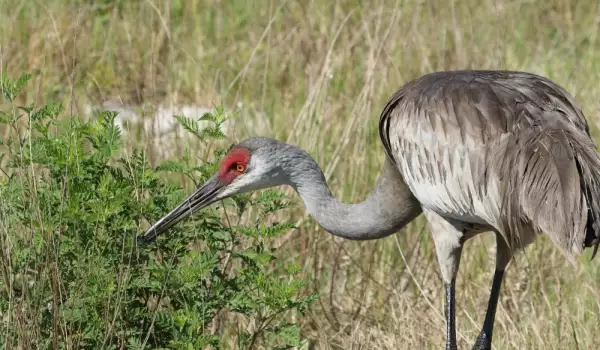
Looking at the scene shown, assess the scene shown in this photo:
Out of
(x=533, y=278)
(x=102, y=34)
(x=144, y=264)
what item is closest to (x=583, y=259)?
(x=533, y=278)

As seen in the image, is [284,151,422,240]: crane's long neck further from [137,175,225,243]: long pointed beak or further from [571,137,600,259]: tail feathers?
[571,137,600,259]: tail feathers

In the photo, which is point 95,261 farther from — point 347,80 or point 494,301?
point 347,80

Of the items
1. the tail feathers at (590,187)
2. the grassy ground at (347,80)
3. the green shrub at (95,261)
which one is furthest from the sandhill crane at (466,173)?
the grassy ground at (347,80)

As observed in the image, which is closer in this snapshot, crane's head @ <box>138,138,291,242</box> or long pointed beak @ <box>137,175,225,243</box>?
long pointed beak @ <box>137,175,225,243</box>

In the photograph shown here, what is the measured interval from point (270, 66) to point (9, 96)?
158 inches

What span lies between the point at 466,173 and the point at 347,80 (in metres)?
2.98

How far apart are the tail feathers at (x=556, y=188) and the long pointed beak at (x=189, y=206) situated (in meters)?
1.33

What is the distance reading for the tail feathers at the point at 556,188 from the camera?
4262 mm

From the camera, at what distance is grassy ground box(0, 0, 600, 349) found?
5617mm

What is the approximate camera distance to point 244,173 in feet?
16.9

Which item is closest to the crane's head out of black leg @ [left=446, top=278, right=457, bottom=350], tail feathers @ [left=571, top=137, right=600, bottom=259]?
black leg @ [left=446, top=278, right=457, bottom=350]

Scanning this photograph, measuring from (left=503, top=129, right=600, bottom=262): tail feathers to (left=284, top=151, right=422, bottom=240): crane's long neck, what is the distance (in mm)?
710

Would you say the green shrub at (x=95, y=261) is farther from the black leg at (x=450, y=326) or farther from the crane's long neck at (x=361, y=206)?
the black leg at (x=450, y=326)

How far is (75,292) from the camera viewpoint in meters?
4.25
